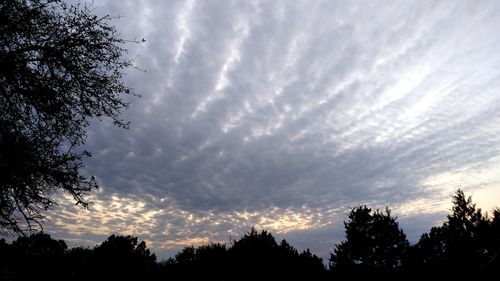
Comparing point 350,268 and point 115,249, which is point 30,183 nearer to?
point 115,249

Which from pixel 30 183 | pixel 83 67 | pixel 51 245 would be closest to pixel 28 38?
pixel 83 67

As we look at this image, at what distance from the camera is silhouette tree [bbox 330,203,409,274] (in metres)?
43.7

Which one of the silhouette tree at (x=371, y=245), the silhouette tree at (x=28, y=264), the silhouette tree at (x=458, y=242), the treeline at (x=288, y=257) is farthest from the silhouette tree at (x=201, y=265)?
the silhouette tree at (x=458, y=242)

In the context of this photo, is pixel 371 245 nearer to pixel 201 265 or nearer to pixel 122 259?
pixel 201 265

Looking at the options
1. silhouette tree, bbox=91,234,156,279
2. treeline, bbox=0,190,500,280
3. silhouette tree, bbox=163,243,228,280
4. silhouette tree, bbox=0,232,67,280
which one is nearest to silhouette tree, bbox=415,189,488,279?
treeline, bbox=0,190,500,280

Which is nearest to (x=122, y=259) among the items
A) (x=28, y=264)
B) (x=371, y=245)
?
(x=28, y=264)

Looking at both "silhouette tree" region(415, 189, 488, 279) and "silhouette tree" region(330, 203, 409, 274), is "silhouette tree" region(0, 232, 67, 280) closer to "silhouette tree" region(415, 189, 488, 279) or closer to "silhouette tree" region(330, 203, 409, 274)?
"silhouette tree" region(330, 203, 409, 274)

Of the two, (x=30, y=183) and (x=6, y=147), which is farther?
(x=30, y=183)

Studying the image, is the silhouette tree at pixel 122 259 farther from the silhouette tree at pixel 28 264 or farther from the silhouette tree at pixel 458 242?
the silhouette tree at pixel 458 242

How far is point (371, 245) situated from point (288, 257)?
73.1 ft

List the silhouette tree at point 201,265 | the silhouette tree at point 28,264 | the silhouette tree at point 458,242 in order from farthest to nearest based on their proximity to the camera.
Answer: the silhouette tree at point 458,242 < the silhouette tree at point 201,265 < the silhouette tree at point 28,264

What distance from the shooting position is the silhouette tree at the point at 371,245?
143ft

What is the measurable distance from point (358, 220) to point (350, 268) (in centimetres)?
1093

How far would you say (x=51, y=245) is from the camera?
44562mm
